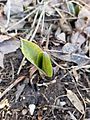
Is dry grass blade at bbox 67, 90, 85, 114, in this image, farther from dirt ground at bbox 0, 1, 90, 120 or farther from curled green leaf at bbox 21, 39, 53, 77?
curled green leaf at bbox 21, 39, 53, 77

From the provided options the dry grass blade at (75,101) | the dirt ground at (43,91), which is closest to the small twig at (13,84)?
the dirt ground at (43,91)

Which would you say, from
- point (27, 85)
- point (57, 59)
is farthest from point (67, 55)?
point (27, 85)

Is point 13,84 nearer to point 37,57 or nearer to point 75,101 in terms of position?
point 37,57

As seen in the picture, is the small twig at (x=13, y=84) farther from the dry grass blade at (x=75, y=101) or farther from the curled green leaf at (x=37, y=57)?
the dry grass blade at (x=75, y=101)

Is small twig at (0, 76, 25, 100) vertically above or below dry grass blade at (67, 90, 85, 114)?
above

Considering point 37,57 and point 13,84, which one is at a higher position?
point 37,57

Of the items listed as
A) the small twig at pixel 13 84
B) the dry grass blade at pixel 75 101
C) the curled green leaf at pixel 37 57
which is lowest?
the dry grass blade at pixel 75 101

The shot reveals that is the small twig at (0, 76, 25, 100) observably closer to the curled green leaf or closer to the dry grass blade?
the curled green leaf

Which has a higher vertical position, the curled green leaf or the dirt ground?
the curled green leaf

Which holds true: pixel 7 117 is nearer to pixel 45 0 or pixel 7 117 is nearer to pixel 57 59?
pixel 57 59

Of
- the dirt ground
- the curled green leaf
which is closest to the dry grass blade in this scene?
the dirt ground

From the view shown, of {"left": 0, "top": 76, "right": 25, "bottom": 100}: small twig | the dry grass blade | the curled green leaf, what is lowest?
the dry grass blade


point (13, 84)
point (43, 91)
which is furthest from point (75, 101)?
point (13, 84)
